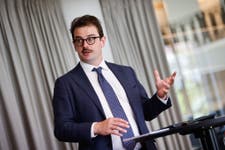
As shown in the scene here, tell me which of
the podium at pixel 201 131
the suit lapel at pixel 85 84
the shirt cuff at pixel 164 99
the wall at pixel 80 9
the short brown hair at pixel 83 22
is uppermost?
the wall at pixel 80 9

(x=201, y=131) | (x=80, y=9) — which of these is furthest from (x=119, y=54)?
(x=201, y=131)

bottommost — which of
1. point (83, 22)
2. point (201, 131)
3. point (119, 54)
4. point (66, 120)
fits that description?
point (201, 131)

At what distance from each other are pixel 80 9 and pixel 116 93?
101 inches

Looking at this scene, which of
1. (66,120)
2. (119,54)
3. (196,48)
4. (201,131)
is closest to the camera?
(201,131)

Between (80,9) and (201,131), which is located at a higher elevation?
(80,9)

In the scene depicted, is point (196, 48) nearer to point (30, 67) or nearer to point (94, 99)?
point (30, 67)

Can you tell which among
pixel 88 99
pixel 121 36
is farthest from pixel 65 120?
pixel 121 36

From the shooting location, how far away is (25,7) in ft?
11.9

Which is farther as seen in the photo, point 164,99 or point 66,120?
point 164,99

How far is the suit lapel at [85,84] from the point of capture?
1.65 meters

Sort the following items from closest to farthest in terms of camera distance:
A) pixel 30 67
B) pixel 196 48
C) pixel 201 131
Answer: pixel 201 131
pixel 30 67
pixel 196 48

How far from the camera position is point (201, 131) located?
126cm

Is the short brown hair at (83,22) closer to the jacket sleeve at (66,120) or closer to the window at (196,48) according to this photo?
the jacket sleeve at (66,120)

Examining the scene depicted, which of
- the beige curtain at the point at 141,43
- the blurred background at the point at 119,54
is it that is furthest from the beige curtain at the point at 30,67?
the beige curtain at the point at 141,43
